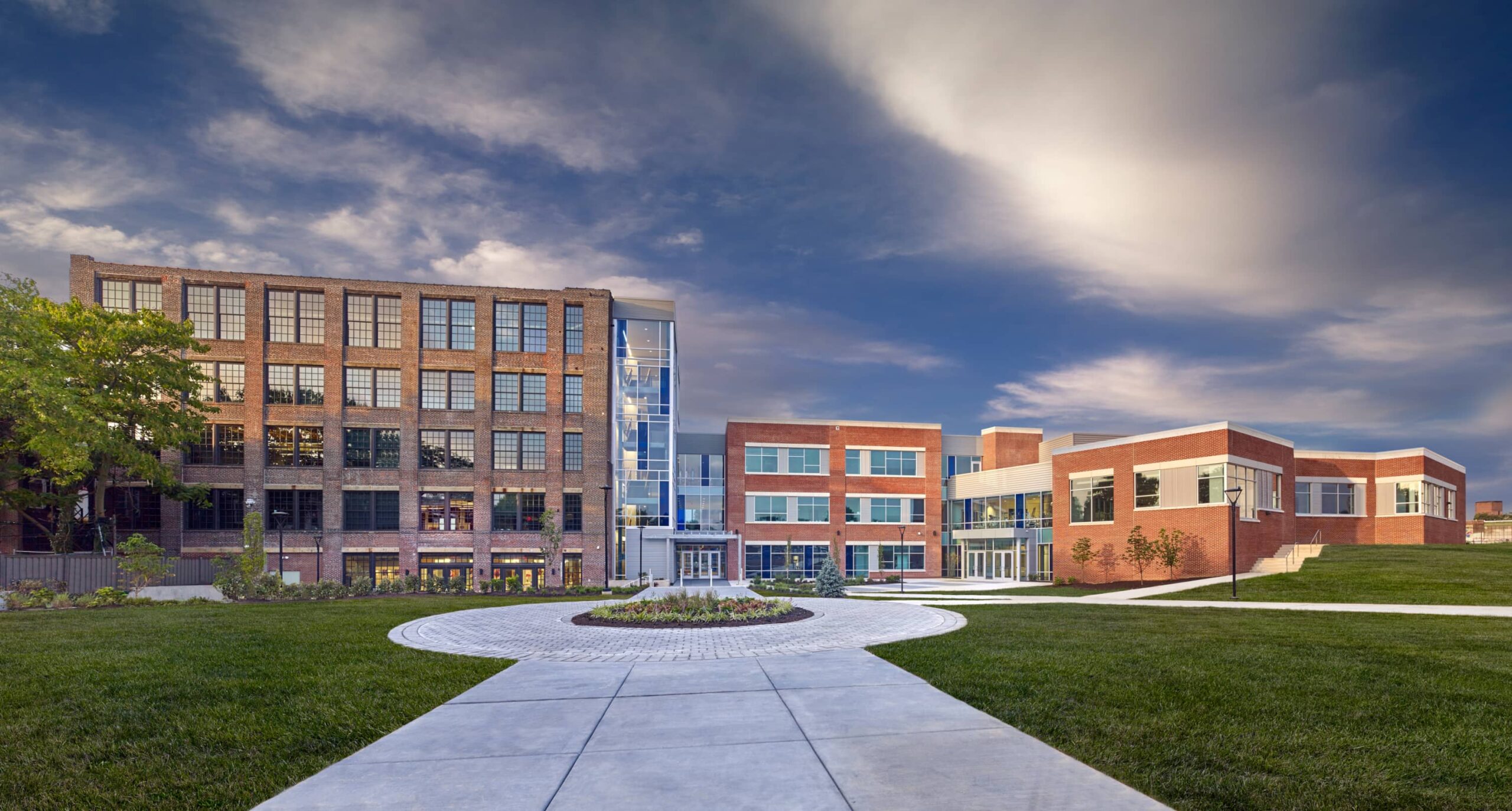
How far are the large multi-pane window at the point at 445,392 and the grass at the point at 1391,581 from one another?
144ft

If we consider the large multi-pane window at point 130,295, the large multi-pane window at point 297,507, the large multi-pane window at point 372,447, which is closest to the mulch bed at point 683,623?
the large multi-pane window at point 372,447

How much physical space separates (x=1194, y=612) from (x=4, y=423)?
5588cm

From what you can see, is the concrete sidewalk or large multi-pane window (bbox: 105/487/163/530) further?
large multi-pane window (bbox: 105/487/163/530)

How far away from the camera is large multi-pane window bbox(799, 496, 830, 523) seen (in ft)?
200

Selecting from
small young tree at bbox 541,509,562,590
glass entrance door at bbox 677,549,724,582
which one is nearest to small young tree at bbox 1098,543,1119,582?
→ glass entrance door at bbox 677,549,724,582

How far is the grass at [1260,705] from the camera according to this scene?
5930mm

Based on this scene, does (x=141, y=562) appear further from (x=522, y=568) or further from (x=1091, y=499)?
(x=1091, y=499)

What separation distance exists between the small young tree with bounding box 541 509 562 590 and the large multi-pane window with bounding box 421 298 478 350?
1361 cm

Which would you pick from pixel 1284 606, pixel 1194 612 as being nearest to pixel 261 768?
pixel 1194 612

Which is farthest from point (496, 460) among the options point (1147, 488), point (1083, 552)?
point (1147, 488)

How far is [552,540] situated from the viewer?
48656 millimetres

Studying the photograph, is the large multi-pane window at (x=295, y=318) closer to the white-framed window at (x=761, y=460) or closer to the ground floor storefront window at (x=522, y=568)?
the ground floor storefront window at (x=522, y=568)

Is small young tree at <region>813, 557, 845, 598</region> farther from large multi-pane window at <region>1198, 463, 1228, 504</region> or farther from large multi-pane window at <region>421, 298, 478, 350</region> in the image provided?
large multi-pane window at <region>421, 298, 478, 350</region>

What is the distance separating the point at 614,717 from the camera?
8383 millimetres
